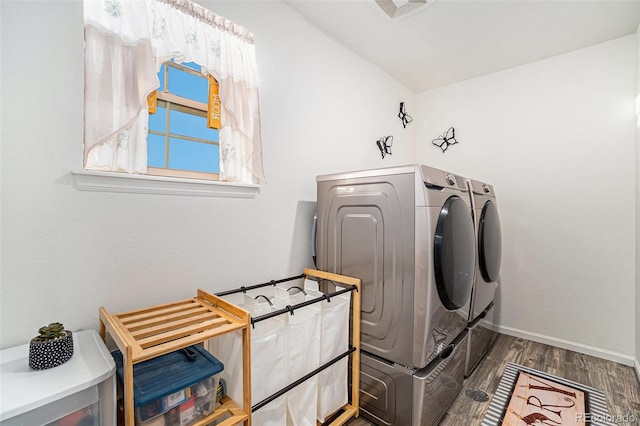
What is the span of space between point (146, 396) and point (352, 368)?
44.9 inches

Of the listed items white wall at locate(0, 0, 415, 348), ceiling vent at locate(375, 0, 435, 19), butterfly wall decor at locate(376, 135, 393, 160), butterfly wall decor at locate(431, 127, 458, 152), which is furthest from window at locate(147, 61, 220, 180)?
butterfly wall decor at locate(431, 127, 458, 152)

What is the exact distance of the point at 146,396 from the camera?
0.89 meters

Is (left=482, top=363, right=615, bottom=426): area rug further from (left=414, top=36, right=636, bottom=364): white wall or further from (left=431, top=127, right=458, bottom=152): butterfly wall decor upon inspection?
(left=431, top=127, right=458, bottom=152): butterfly wall decor

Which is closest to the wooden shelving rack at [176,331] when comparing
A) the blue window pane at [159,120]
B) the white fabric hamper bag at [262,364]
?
the white fabric hamper bag at [262,364]

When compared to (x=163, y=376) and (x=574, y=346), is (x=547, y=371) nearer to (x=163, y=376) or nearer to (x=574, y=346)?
(x=574, y=346)

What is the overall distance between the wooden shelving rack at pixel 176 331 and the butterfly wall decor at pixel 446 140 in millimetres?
2978

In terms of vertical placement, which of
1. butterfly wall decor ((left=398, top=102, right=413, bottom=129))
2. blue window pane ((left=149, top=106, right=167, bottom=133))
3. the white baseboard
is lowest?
the white baseboard

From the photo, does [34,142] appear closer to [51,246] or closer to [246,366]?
[51,246]

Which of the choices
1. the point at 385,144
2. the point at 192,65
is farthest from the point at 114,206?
the point at 385,144

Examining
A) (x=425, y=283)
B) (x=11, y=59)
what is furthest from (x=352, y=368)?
(x=11, y=59)

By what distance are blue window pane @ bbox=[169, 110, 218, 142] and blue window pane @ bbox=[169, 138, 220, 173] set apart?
0.05 metres

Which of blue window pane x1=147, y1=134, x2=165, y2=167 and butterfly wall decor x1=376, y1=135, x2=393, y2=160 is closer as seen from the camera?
blue window pane x1=147, y1=134, x2=165, y2=167

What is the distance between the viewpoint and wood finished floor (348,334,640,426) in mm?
1756

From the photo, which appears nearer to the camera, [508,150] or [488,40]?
[488,40]
